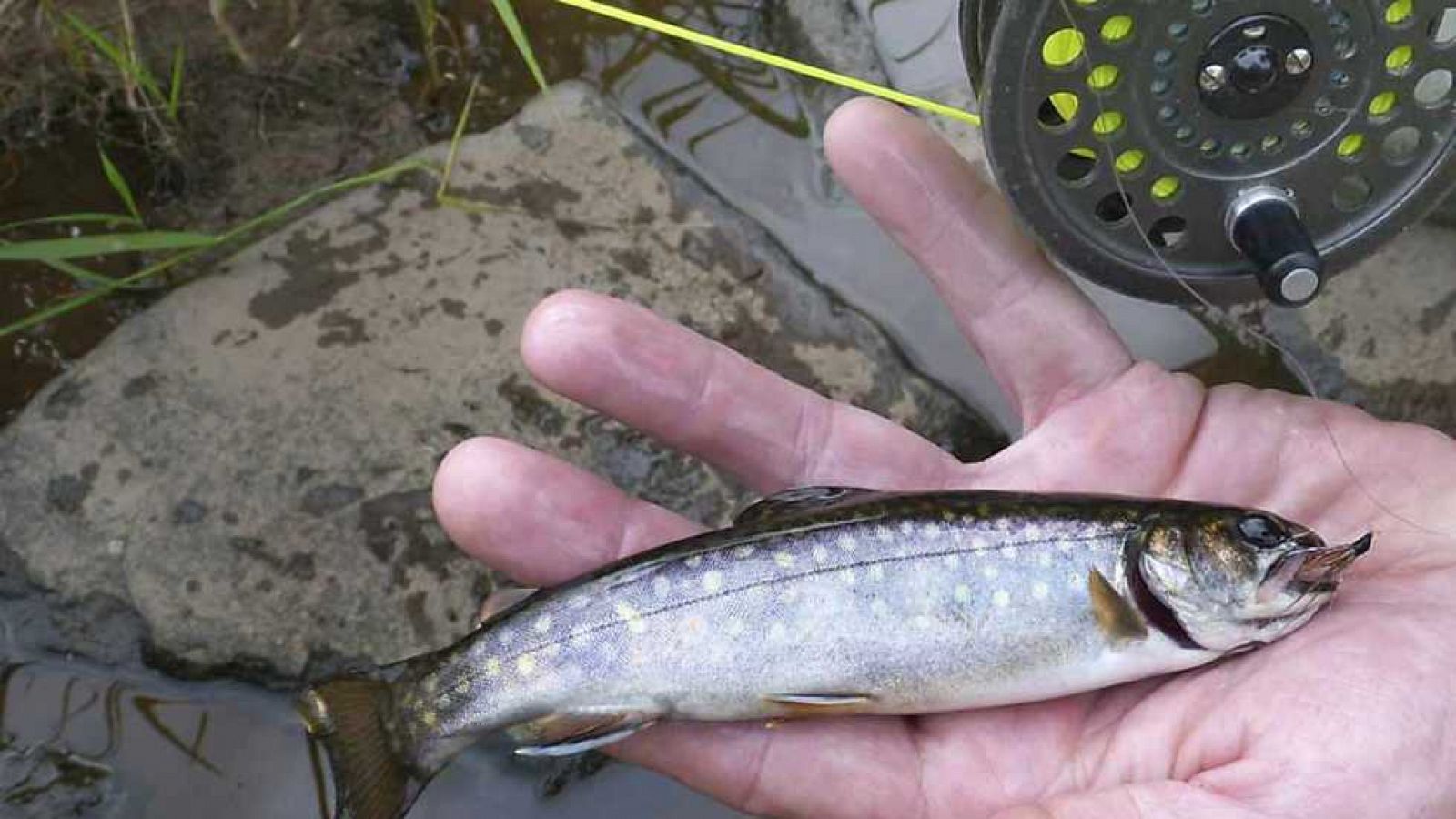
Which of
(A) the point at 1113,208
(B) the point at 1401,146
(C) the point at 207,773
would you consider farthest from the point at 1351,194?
(C) the point at 207,773

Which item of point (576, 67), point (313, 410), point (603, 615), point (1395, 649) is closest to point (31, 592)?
point (313, 410)

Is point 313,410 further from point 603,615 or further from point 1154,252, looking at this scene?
point 1154,252

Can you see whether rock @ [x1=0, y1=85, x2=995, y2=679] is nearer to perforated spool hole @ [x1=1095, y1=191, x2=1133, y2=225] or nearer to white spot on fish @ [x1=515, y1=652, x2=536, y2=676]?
white spot on fish @ [x1=515, y1=652, x2=536, y2=676]

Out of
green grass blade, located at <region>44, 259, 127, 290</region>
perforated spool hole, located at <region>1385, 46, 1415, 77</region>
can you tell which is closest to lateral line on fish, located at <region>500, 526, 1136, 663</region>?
perforated spool hole, located at <region>1385, 46, 1415, 77</region>

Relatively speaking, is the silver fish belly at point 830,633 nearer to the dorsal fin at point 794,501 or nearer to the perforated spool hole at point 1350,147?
the dorsal fin at point 794,501

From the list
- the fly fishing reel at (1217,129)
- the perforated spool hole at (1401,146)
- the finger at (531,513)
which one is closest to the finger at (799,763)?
the finger at (531,513)

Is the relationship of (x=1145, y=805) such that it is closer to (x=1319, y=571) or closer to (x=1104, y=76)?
(x=1319, y=571)
